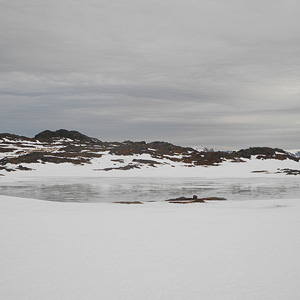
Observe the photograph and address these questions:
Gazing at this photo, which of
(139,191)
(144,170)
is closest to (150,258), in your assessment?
(139,191)

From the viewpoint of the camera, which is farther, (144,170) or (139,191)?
(144,170)

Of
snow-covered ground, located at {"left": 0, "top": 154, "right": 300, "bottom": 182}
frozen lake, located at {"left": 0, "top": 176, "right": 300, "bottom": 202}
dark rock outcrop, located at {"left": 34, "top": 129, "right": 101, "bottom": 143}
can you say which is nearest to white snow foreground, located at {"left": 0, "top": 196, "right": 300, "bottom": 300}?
frozen lake, located at {"left": 0, "top": 176, "right": 300, "bottom": 202}

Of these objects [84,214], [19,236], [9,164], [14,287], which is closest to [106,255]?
[14,287]

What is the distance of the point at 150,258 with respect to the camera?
623cm

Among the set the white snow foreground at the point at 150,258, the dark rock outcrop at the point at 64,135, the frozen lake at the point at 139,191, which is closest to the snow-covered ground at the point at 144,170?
the frozen lake at the point at 139,191

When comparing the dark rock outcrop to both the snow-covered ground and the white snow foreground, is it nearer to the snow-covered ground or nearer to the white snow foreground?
the snow-covered ground

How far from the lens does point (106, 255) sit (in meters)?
6.42

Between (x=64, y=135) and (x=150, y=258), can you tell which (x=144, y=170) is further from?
(x=64, y=135)

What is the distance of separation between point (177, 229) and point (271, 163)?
6551 cm

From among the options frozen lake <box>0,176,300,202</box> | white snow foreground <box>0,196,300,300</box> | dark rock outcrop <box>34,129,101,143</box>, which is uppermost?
dark rock outcrop <box>34,129,101,143</box>

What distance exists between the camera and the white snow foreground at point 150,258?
15.8 feet

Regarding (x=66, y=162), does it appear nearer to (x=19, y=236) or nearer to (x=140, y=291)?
(x=19, y=236)

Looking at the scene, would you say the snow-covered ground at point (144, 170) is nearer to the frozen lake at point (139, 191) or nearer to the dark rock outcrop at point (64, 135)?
the frozen lake at point (139, 191)

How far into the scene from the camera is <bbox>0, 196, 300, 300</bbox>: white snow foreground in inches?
189
